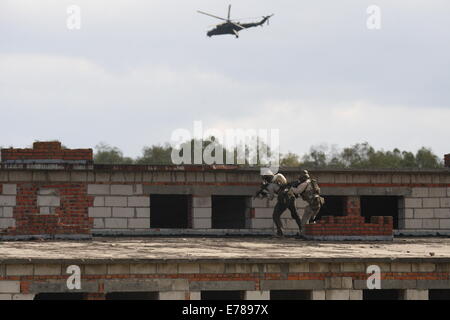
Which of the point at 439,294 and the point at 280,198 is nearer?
the point at 439,294

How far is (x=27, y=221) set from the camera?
1026 inches

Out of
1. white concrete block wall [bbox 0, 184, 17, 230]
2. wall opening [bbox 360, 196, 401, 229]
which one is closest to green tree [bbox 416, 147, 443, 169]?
wall opening [bbox 360, 196, 401, 229]

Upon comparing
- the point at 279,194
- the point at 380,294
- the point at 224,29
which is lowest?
the point at 380,294

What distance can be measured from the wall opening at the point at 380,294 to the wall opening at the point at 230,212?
787 cm

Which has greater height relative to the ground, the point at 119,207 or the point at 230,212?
the point at 119,207

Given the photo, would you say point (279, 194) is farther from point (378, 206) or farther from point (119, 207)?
point (378, 206)

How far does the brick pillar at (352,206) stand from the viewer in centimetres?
3033

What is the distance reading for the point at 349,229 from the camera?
27.2 metres

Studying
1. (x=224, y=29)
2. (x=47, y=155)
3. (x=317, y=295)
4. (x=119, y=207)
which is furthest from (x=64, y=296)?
(x=224, y=29)

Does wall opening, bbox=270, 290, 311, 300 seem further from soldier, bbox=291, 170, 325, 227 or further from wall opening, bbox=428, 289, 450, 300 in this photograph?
soldier, bbox=291, 170, 325, 227

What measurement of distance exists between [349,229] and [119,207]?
21.5 feet

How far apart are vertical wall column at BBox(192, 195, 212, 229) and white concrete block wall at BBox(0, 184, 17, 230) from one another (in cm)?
516

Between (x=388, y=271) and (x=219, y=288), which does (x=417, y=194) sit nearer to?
(x=388, y=271)
